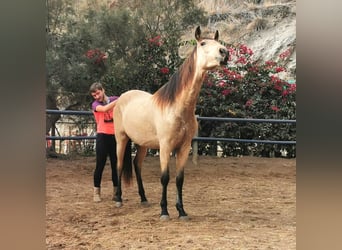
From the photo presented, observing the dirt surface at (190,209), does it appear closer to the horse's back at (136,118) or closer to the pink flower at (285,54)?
the horse's back at (136,118)

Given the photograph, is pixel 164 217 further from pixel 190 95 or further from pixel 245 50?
pixel 245 50

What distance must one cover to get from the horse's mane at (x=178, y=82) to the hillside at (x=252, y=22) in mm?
807

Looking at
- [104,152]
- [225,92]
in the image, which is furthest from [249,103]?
[104,152]

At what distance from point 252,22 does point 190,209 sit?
142cm

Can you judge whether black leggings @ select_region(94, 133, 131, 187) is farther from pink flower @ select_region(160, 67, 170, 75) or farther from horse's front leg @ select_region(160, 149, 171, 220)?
pink flower @ select_region(160, 67, 170, 75)

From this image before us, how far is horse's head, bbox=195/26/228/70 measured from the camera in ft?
6.40

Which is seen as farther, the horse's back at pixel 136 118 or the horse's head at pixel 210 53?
the horse's back at pixel 136 118

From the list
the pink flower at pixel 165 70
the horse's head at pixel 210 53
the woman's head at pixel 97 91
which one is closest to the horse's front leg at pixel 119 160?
the woman's head at pixel 97 91

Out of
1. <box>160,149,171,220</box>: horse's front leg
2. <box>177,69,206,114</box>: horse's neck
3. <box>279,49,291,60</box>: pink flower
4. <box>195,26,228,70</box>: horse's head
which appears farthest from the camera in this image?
<box>279,49,291,60</box>: pink flower

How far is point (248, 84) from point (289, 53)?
1.12 feet

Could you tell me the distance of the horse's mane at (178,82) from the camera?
208 cm

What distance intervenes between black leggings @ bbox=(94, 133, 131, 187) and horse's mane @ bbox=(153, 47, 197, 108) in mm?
445

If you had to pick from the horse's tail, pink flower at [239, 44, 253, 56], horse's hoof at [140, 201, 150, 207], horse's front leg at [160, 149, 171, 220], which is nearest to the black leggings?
the horse's tail
